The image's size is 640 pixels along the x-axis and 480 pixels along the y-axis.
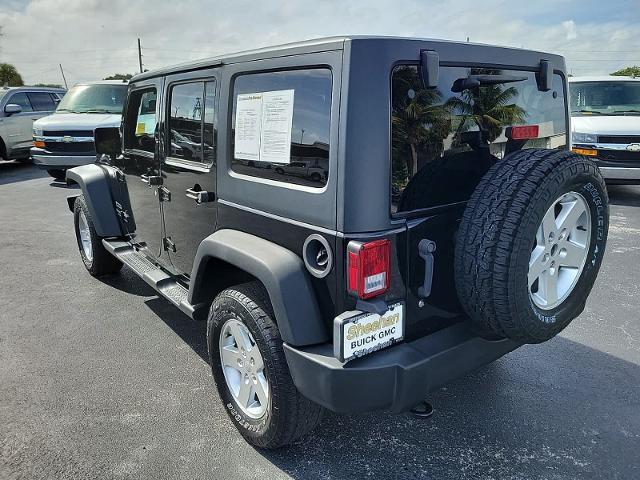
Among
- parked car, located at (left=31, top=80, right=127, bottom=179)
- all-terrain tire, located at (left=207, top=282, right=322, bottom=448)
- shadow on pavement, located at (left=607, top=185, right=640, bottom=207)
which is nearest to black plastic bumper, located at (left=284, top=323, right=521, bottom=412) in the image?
all-terrain tire, located at (left=207, top=282, right=322, bottom=448)

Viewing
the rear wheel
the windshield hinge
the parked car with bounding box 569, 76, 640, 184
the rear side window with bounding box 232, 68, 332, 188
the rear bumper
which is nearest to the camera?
the rear side window with bounding box 232, 68, 332, 188

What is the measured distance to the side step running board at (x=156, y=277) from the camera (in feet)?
9.55

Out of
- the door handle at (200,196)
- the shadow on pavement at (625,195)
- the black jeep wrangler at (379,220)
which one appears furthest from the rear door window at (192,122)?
the shadow on pavement at (625,195)


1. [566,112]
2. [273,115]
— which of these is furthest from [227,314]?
[566,112]

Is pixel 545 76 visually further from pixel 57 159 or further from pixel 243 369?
pixel 57 159

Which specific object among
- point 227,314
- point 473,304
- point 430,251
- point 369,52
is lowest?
point 227,314

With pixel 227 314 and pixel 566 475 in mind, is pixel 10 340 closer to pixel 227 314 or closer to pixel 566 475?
pixel 227 314

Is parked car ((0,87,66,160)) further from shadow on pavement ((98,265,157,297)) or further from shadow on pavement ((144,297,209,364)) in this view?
shadow on pavement ((144,297,209,364))

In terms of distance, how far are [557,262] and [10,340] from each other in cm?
374

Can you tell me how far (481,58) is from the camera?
88.5 inches

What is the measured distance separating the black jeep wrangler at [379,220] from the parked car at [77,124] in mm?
8443

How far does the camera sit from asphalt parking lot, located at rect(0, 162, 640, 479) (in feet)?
7.91

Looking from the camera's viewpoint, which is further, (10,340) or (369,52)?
(10,340)

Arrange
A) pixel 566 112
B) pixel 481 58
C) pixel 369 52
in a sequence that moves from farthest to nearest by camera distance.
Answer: pixel 566 112 → pixel 481 58 → pixel 369 52
